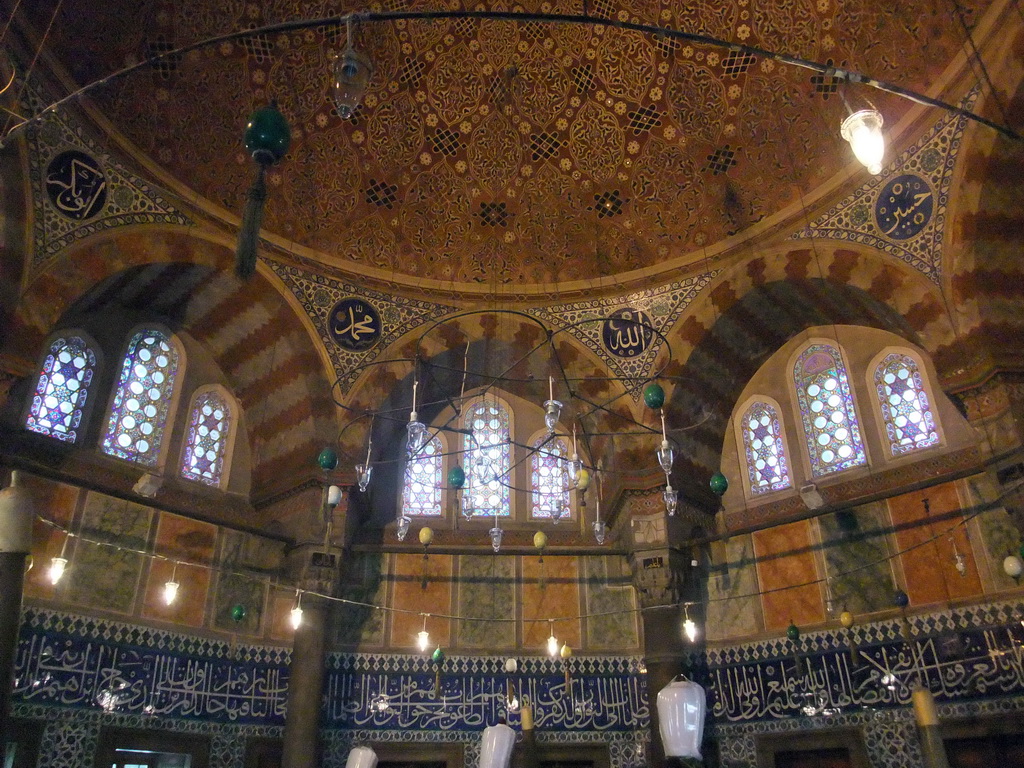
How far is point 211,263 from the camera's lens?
982cm

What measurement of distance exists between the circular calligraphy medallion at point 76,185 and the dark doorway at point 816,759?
379 inches

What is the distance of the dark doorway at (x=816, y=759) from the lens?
8883 millimetres

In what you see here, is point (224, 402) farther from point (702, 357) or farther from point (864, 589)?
point (864, 589)

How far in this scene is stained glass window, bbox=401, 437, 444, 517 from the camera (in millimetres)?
11172

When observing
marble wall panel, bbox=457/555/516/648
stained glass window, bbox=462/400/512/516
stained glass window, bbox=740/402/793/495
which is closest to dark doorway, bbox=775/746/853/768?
stained glass window, bbox=740/402/793/495

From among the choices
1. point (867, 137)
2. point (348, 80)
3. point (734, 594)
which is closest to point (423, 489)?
point (734, 594)

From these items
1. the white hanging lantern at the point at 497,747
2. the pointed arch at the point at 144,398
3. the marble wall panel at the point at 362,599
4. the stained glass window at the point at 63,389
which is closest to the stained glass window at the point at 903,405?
the marble wall panel at the point at 362,599

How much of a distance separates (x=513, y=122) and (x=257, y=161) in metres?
7.92

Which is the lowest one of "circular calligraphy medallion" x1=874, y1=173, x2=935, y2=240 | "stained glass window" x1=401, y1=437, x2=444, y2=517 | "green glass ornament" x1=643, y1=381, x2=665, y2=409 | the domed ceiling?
"green glass ornament" x1=643, y1=381, x2=665, y2=409

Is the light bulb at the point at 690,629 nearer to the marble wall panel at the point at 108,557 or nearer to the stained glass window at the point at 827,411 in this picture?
the stained glass window at the point at 827,411

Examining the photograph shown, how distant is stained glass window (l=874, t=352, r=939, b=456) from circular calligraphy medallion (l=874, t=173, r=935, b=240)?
1743 mm

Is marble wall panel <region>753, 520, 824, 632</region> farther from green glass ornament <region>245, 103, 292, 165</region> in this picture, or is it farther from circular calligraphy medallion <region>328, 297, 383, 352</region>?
green glass ornament <region>245, 103, 292, 165</region>

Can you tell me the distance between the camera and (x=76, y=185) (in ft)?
28.5

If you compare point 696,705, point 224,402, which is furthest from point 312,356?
point 696,705
